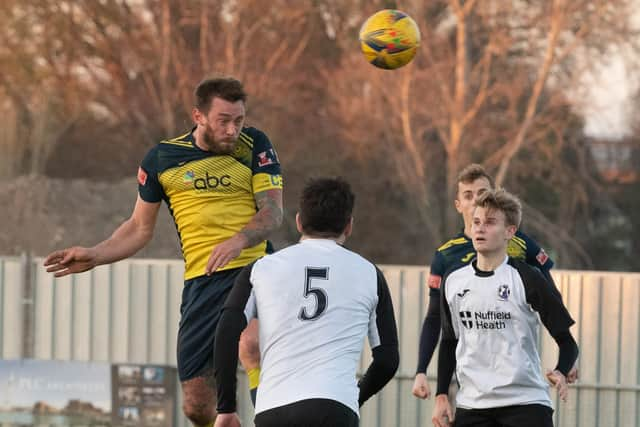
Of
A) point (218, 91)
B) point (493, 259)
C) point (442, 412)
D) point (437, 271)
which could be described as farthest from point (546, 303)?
point (218, 91)

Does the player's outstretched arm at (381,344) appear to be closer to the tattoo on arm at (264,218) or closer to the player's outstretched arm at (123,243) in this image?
the tattoo on arm at (264,218)

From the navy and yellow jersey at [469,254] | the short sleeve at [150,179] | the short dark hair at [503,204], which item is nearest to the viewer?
the short dark hair at [503,204]

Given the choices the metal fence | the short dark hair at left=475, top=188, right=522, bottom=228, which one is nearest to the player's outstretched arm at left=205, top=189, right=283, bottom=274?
the short dark hair at left=475, top=188, right=522, bottom=228

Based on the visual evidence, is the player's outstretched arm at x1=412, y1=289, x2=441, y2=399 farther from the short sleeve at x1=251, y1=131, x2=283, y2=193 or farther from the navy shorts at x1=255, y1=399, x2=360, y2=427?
the navy shorts at x1=255, y1=399, x2=360, y2=427

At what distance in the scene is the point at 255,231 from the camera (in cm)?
545

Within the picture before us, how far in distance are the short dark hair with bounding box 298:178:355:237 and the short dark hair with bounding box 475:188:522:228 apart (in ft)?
4.30

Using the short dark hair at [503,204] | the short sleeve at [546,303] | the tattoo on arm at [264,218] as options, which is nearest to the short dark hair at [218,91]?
the tattoo on arm at [264,218]

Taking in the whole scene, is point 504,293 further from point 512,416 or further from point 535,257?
point 535,257

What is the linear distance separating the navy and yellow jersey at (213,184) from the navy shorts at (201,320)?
0.07 m

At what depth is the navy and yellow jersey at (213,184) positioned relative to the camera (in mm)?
5766

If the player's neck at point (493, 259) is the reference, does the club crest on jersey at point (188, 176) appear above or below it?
above

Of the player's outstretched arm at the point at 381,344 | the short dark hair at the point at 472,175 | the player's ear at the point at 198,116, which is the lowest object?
the player's outstretched arm at the point at 381,344

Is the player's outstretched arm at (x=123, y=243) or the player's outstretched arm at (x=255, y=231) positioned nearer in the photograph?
the player's outstretched arm at (x=255, y=231)

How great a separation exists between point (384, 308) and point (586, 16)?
19122 millimetres
